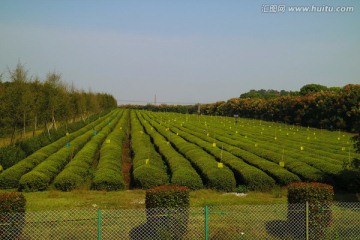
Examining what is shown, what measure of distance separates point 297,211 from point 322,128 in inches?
2040

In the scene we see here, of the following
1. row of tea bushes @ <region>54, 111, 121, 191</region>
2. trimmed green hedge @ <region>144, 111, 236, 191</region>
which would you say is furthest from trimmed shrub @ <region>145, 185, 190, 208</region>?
row of tea bushes @ <region>54, 111, 121, 191</region>

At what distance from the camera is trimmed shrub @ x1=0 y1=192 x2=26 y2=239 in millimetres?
9609

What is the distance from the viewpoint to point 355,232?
37.9ft

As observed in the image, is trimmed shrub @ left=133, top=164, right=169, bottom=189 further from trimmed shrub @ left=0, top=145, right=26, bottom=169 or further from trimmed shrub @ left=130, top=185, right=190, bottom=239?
trimmed shrub @ left=0, top=145, right=26, bottom=169

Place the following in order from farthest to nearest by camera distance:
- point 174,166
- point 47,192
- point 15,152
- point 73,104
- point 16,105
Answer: point 73,104
point 16,105
point 15,152
point 174,166
point 47,192

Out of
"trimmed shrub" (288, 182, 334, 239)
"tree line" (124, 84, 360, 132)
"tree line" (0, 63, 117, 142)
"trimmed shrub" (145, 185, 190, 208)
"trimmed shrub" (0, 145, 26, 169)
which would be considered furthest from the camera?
"tree line" (124, 84, 360, 132)

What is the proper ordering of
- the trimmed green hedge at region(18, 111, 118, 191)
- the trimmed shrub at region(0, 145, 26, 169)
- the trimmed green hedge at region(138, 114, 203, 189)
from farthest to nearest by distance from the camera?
the trimmed shrub at region(0, 145, 26, 169) → the trimmed green hedge at region(138, 114, 203, 189) → the trimmed green hedge at region(18, 111, 118, 191)

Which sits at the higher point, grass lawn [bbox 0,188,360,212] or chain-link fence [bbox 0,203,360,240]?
chain-link fence [bbox 0,203,360,240]

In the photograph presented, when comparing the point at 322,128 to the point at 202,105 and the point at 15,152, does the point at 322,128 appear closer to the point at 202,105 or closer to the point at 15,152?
the point at 15,152

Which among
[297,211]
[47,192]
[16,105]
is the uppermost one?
[16,105]

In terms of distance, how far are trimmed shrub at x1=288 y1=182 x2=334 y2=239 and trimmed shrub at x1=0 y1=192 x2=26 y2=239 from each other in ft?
24.8

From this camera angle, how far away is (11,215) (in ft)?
32.5

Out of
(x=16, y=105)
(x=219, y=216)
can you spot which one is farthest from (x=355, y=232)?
(x=16, y=105)

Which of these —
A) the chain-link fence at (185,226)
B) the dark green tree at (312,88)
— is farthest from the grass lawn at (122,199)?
the dark green tree at (312,88)
